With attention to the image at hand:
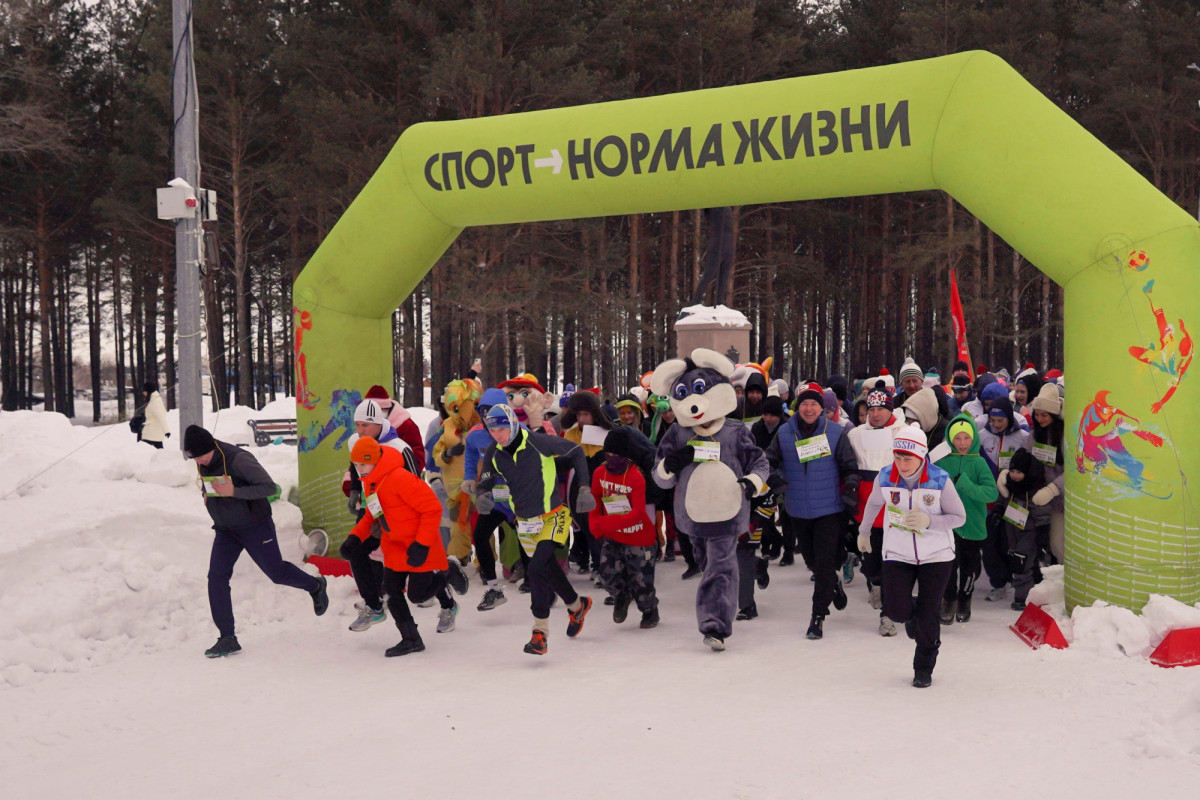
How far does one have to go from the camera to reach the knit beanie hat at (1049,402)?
7.54 metres

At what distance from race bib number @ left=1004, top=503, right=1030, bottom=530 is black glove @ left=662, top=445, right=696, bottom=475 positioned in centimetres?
249

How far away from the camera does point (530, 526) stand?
6.82 meters

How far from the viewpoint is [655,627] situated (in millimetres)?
7422

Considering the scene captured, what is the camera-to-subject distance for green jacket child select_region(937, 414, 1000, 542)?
22.7ft

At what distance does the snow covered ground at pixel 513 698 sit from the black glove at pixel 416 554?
2.10 ft

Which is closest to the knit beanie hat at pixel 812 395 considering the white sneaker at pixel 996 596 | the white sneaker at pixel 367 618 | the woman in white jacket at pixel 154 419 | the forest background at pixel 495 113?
the white sneaker at pixel 996 596

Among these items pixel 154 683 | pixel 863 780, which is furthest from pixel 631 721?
pixel 154 683

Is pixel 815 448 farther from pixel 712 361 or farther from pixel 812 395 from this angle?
pixel 712 361

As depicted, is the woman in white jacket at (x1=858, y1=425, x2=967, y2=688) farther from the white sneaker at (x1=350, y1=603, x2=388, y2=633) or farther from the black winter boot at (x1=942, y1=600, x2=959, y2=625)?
the white sneaker at (x1=350, y1=603, x2=388, y2=633)

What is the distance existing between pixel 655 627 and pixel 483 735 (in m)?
2.54

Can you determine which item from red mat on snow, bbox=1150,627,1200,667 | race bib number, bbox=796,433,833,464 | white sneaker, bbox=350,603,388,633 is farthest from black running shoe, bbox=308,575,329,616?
red mat on snow, bbox=1150,627,1200,667

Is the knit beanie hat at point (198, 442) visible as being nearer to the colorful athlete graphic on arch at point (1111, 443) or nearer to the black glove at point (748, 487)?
the black glove at point (748, 487)

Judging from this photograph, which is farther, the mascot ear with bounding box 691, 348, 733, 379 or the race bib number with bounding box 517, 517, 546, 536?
the mascot ear with bounding box 691, 348, 733, 379

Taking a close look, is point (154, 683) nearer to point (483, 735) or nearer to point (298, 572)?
point (298, 572)
